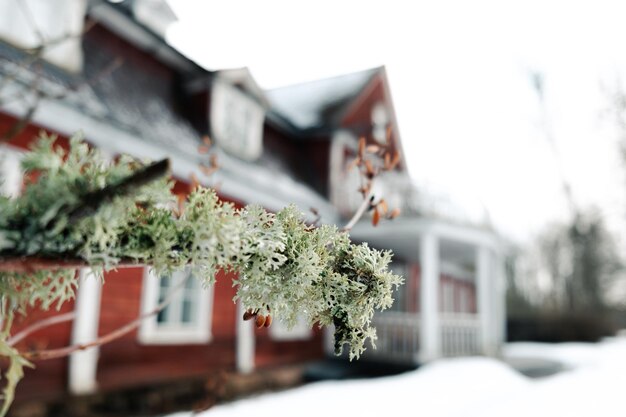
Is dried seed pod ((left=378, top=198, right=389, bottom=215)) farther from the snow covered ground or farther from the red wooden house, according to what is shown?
the snow covered ground

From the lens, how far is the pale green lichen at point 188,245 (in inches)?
22.5

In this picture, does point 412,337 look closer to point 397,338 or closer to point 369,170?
point 397,338

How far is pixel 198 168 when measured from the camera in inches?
268

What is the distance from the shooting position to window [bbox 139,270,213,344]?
7050 millimetres

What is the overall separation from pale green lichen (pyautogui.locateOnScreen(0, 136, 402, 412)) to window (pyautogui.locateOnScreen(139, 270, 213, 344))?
629 centimetres

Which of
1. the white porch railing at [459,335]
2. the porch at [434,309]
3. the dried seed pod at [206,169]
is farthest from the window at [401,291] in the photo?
the dried seed pod at [206,169]

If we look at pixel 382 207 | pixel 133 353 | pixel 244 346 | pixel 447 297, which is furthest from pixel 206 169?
pixel 447 297

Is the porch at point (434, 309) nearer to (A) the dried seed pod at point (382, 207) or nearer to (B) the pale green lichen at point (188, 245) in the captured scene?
(A) the dried seed pod at point (382, 207)

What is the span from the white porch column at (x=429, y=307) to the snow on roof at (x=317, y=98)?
13.8ft

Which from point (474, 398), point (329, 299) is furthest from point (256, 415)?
point (329, 299)

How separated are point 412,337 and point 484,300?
6.66 ft

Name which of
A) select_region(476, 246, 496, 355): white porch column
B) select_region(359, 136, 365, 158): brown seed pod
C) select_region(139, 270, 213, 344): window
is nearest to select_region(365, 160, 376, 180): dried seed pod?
select_region(359, 136, 365, 158): brown seed pod

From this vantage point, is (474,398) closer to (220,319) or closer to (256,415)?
(256,415)

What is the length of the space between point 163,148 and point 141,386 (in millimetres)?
3357
